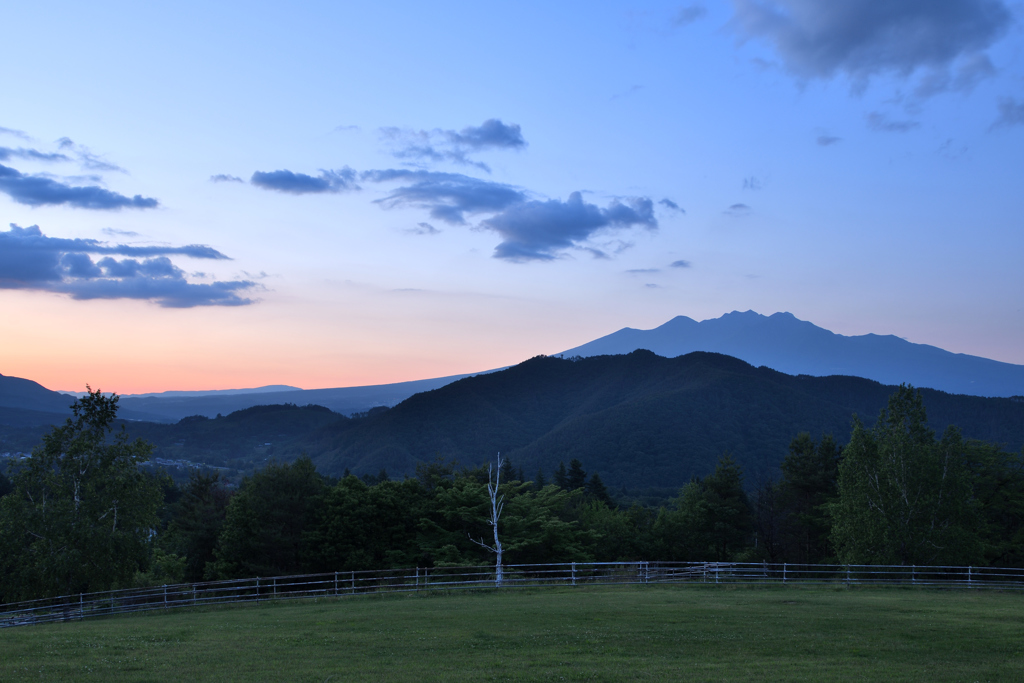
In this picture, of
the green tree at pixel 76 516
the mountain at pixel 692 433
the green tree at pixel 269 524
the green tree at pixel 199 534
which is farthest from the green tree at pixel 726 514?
the mountain at pixel 692 433

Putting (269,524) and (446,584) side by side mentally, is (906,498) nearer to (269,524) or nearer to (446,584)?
(446,584)

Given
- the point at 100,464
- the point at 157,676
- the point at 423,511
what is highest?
the point at 100,464

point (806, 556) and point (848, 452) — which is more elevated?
point (848, 452)

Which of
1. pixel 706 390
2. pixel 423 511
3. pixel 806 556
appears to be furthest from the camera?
pixel 706 390

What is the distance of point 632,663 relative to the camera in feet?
33.0

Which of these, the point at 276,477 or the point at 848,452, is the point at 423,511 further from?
the point at 848,452

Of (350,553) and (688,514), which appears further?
(688,514)

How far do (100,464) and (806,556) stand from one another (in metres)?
46.1

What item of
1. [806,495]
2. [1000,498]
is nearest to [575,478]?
[806,495]

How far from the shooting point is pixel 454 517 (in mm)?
38406

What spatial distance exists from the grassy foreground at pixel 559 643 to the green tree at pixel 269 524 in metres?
18.0

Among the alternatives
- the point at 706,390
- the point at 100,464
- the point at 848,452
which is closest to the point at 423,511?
the point at 100,464

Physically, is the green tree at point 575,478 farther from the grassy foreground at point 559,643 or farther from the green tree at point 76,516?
the grassy foreground at point 559,643

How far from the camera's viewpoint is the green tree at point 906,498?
1043 inches
